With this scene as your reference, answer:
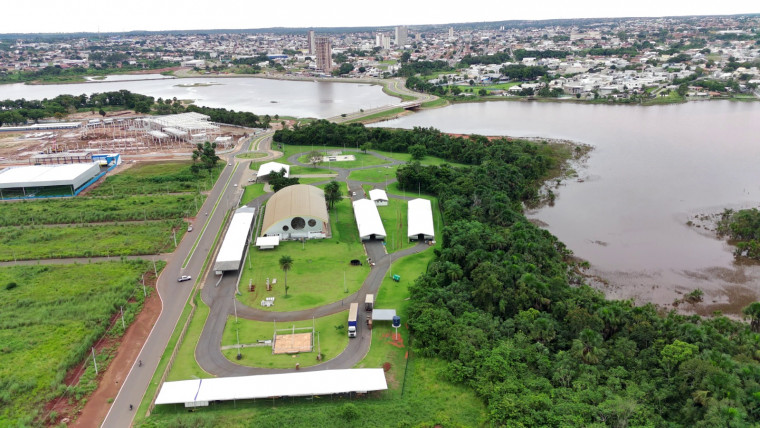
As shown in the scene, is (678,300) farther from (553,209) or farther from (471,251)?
(553,209)

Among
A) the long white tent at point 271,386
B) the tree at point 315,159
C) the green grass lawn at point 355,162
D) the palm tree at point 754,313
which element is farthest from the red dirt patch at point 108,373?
the green grass lawn at point 355,162

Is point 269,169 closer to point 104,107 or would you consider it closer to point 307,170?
point 307,170

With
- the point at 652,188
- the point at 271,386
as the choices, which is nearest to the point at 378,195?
the point at 271,386

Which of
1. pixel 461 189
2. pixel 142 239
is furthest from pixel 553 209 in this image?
pixel 142 239

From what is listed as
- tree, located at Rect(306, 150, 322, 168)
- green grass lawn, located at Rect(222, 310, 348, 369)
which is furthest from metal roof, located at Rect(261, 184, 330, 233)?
tree, located at Rect(306, 150, 322, 168)

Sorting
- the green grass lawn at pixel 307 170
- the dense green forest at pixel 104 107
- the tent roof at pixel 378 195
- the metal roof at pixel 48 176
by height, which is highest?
the dense green forest at pixel 104 107

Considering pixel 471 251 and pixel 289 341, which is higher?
pixel 471 251

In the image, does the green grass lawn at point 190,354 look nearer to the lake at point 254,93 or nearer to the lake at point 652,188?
the lake at point 652,188
